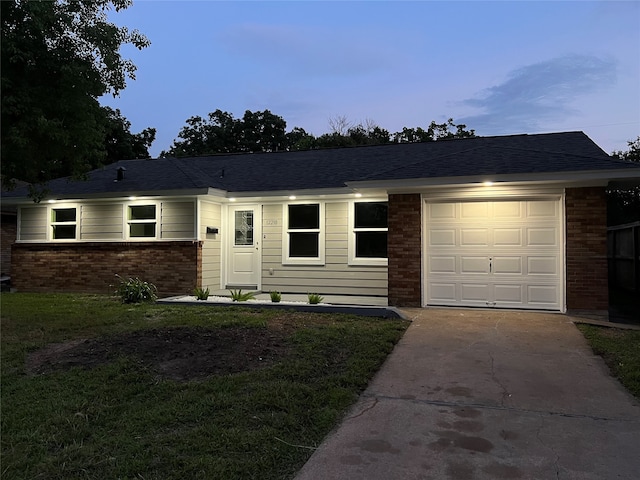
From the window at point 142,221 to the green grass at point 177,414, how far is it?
5.75m

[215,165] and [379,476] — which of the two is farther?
[215,165]

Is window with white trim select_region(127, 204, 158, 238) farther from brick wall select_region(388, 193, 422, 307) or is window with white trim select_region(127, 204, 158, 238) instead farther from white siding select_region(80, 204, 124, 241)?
brick wall select_region(388, 193, 422, 307)

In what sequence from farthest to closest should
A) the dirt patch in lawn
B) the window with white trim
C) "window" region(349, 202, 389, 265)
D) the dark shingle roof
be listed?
1. the window with white trim
2. "window" region(349, 202, 389, 265)
3. the dark shingle roof
4. the dirt patch in lawn

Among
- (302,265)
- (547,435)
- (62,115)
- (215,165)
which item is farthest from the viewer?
(215,165)

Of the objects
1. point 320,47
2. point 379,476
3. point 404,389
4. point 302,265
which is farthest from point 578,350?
point 320,47

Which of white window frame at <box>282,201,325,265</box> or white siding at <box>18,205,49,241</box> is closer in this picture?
white window frame at <box>282,201,325,265</box>

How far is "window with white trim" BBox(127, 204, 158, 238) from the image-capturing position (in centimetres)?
1223

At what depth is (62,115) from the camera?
26.6 feet

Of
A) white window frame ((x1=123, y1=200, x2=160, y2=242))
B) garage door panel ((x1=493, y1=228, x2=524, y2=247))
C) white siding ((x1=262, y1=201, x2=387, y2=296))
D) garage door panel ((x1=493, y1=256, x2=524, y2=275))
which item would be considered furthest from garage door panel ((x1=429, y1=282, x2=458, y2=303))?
white window frame ((x1=123, y1=200, x2=160, y2=242))

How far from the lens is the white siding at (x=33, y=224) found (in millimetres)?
13281

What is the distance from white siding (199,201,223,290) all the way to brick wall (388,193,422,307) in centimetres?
500

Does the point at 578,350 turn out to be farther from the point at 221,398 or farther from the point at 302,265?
the point at 302,265

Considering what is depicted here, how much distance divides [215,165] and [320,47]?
59.1 feet

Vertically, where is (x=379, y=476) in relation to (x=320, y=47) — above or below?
below
